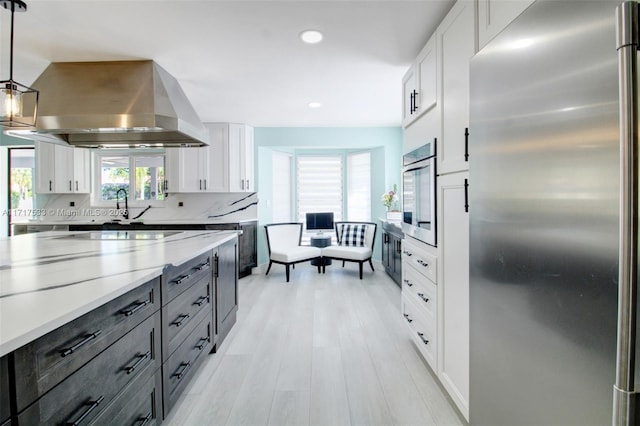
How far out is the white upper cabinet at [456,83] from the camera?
62.1 inches

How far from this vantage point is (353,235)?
530cm

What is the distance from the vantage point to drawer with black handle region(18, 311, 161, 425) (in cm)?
93

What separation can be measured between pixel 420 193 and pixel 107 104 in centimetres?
247

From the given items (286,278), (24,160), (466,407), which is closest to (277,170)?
(286,278)

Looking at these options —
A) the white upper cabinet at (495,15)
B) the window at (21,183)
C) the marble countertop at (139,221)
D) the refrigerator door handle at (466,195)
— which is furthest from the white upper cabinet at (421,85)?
the window at (21,183)

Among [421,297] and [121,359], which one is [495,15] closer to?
[421,297]

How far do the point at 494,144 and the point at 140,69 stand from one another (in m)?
2.76

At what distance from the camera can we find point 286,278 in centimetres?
468

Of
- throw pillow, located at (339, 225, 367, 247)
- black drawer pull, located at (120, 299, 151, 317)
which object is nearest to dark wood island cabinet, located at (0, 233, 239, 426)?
black drawer pull, located at (120, 299, 151, 317)

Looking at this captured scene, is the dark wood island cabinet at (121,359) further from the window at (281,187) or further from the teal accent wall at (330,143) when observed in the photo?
the window at (281,187)

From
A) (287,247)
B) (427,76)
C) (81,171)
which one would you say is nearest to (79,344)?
(427,76)

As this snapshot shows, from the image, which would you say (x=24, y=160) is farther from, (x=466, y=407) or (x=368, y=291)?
(x=466, y=407)

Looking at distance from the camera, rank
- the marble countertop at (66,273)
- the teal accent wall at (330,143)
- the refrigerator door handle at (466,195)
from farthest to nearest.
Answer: the teal accent wall at (330,143) → the refrigerator door handle at (466,195) → the marble countertop at (66,273)

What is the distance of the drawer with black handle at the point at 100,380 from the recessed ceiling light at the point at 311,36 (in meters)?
2.00
